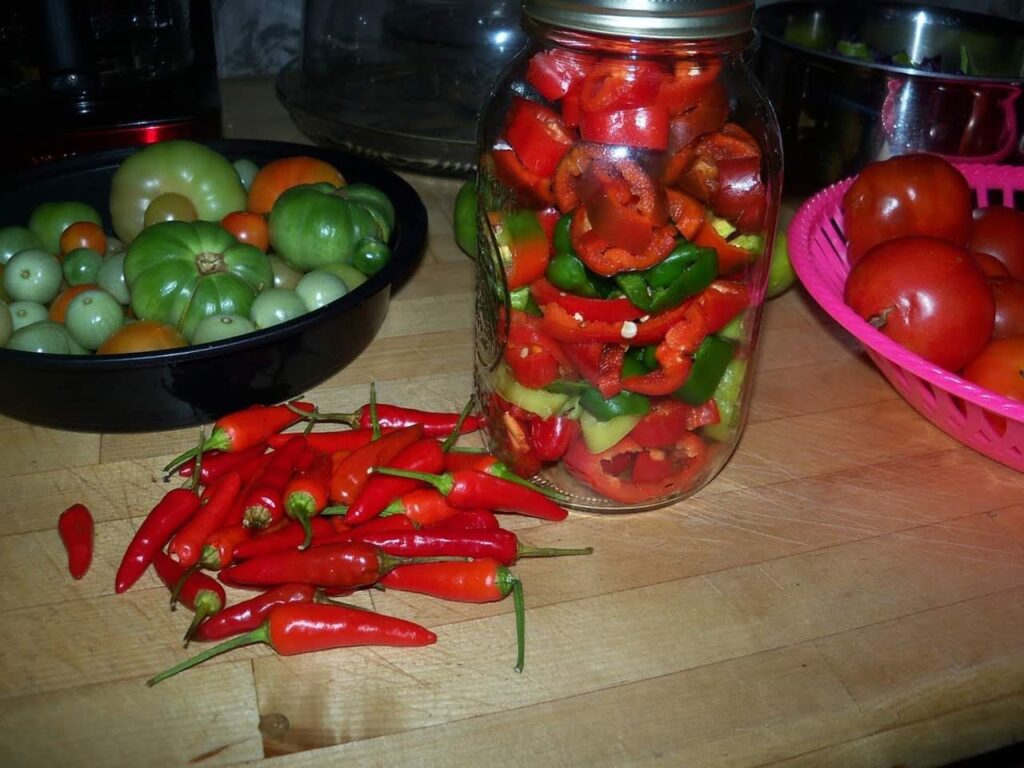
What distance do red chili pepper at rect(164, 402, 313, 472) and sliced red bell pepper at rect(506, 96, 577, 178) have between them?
33 cm

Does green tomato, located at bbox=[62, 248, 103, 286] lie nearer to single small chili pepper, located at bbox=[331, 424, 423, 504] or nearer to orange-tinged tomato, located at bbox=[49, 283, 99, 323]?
orange-tinged tomato, located at bbox=[49, 283, 99, 323]

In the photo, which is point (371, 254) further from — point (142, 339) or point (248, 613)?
point (248, 613)

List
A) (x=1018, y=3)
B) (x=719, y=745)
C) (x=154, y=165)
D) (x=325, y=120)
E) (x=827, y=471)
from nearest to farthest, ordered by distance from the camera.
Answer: (x=719, y=745)
(x=827, y=471)
(x=154, y=165)
(x=325, y=120)
(x=1018, y=3)

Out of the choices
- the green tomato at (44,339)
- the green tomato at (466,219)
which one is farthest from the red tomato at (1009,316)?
the green tomato at (44,339)

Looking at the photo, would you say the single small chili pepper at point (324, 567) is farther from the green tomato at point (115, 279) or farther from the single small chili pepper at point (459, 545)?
the green tomato at point (115, 279)

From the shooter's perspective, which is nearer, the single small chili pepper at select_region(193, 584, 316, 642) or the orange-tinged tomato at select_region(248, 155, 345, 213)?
the single small chili pepper at select_region(193, 584, 316, 642)

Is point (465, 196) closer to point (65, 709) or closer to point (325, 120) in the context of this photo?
point (325, 120)

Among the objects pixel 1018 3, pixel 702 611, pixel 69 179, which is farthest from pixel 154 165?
pixel 1018 3

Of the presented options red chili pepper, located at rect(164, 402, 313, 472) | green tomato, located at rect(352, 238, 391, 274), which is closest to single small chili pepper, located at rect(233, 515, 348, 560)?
red chili pepper, located at rect(164, 402, 313, 472)

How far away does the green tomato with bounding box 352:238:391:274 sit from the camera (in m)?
1.00

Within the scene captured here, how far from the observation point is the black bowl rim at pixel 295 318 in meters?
0.76

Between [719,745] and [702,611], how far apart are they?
12cm

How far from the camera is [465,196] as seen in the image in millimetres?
1159

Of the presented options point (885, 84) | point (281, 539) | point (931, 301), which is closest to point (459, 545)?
point (281, 539)
